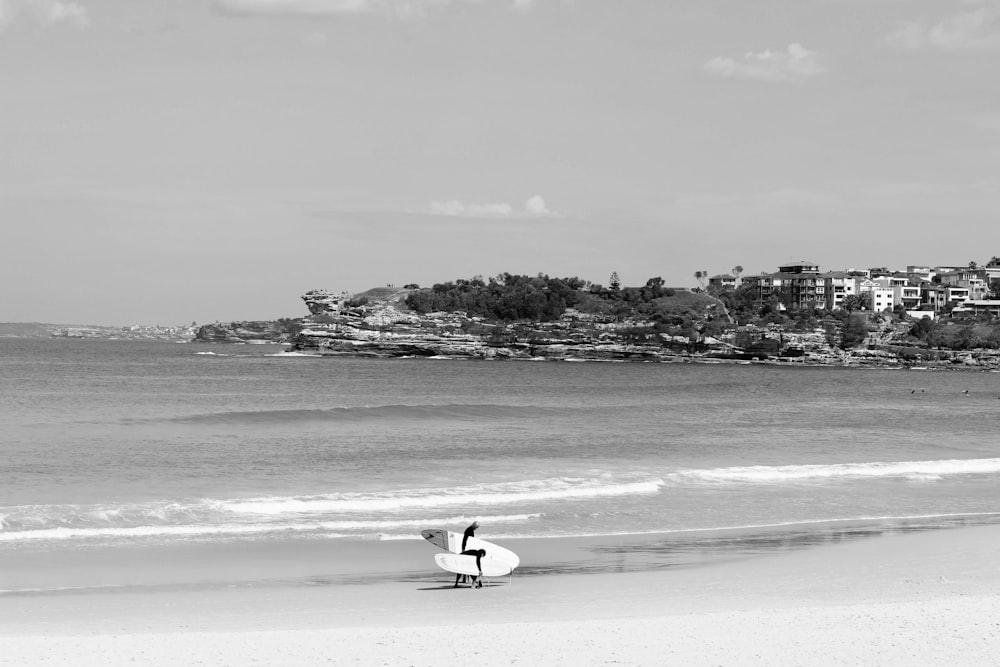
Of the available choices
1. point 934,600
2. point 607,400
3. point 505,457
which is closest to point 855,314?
point 607,400

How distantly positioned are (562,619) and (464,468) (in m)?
15.1

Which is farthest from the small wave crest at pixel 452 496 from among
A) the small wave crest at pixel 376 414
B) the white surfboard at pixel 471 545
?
the small wave crest at pixel 376 414

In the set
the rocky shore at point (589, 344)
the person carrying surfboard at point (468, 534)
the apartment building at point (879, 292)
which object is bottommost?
the rocky shore at point (589, 344)

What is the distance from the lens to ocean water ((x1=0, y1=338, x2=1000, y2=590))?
Answer: 18062 millimetres

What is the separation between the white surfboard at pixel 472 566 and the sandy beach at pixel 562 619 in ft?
0.59

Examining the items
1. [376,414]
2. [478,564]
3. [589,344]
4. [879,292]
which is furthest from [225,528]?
[879,292]

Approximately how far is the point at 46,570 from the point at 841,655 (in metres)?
10.2

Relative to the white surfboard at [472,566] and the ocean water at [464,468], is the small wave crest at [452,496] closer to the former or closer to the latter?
the ocean water at [464,468]

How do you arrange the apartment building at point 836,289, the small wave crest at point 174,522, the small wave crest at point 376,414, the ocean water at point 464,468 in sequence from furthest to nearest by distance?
the apartment building at point 836,289 < the small wave crest at point 376,414 < the ocean water at point 464,468 < the small wave crest at point 174,522

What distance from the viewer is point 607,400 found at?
5900 centimetres

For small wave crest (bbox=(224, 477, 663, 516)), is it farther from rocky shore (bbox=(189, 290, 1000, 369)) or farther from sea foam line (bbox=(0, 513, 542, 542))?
rocky shore (bbox=(189, 290, 1000, 369))

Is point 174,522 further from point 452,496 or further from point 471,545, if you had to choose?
point 471,545

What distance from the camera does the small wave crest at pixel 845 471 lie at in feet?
82.3

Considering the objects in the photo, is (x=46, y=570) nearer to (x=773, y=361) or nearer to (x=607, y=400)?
(x=607, y=400)
